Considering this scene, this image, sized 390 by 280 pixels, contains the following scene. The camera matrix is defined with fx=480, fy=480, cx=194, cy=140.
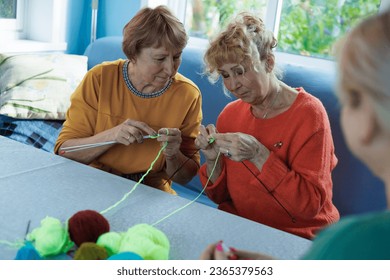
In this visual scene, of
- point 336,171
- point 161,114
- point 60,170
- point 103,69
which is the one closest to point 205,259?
point 60,170

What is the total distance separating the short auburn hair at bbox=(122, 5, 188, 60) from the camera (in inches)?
60.3

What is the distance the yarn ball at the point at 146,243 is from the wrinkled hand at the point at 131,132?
54cm

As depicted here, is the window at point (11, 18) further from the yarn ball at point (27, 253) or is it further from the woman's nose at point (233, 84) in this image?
the yarn ball at point (27, 253)

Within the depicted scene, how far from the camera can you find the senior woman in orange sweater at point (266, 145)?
1.36 m

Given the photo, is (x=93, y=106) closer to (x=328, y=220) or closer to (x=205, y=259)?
(x=328, y=220)

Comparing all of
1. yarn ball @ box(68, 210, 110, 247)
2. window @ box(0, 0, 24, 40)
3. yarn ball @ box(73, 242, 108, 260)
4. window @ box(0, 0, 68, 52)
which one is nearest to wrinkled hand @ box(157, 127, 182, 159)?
yarn ball @ box(68, 210, 110, 247)

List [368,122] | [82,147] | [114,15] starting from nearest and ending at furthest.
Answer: [368,122] → [82,147] → [114,15]

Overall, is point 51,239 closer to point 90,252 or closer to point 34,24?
point 90,252

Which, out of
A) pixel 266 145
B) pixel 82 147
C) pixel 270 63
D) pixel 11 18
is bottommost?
pixel 82 147

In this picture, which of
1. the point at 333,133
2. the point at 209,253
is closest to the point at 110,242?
the point at 209,253

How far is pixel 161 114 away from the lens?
1628 mm

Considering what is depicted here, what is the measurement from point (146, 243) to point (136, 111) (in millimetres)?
777

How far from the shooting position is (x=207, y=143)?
1.44m

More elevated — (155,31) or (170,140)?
(155,31)
